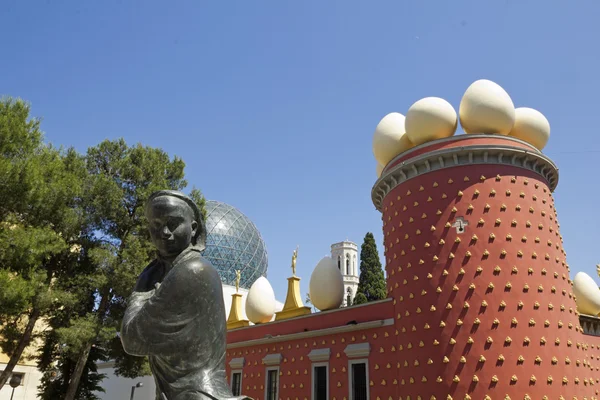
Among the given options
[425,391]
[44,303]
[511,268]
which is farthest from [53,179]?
[511,268]

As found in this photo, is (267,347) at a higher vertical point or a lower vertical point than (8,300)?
higher

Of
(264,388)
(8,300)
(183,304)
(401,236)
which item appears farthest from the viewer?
(264,388)

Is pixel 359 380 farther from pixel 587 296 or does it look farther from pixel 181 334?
pixel 181 334

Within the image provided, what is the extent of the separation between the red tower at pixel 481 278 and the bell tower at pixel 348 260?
54116 millimetres

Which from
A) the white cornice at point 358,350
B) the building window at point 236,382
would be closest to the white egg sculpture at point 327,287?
the white cornice at point 358,350

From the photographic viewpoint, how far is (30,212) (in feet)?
52.5

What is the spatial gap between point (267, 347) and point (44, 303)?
1023 cm

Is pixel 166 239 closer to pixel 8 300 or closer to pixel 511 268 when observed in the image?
pixel 8 300

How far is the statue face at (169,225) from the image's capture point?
11.7ft

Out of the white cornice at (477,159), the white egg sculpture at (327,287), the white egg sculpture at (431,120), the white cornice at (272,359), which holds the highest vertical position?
the white egg sculpture at (431,120)

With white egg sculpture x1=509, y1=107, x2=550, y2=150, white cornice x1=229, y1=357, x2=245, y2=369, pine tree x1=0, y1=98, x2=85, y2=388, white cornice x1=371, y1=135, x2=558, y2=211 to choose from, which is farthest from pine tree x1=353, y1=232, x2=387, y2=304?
pine tree x1=0, y1=98, x2=85, y2=388

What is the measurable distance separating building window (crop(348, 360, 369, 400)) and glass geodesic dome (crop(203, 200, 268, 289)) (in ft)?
80.0

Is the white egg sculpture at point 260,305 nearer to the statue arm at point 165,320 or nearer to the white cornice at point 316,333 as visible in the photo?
the white cornice at point 316,333

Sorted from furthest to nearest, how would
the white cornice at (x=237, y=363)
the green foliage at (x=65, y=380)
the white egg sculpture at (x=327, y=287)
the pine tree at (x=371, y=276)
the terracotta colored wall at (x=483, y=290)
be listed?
the pine tree at (x=371, y=276), the white cornice at (x=237, y=363), the white egg sculpture at (x=327, y=287), the green foliage at (x=65, y=380), the terracotta colored wall at (x=483, y=290)
